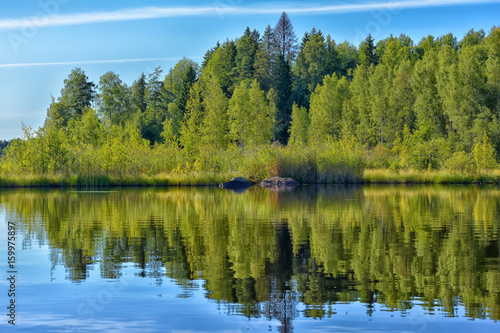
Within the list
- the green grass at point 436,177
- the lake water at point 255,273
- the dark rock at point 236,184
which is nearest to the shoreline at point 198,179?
the green grass at point 436,177

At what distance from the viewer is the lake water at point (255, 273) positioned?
9.16m

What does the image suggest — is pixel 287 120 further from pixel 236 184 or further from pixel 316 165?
pixel 236 184

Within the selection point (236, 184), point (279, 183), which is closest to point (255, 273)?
point (236, 184)

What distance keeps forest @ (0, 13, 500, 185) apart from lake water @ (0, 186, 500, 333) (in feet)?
91.9

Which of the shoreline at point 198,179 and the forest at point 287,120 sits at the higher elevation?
the forest at point 287,120

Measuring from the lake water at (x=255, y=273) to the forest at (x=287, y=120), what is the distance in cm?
2801

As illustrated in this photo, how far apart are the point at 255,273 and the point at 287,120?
10036 cm

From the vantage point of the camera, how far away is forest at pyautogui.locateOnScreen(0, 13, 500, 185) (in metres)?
51.4

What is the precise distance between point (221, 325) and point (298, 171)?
4317cm

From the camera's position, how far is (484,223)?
2108cm

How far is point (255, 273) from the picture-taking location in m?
12.4

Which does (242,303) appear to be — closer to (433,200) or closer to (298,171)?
(433,200)

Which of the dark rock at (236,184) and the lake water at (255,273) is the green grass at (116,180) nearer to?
the dark rock at (236,184)

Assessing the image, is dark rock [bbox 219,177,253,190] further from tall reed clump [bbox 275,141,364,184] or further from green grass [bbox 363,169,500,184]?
green grass [bbox 363,169,500,184]
